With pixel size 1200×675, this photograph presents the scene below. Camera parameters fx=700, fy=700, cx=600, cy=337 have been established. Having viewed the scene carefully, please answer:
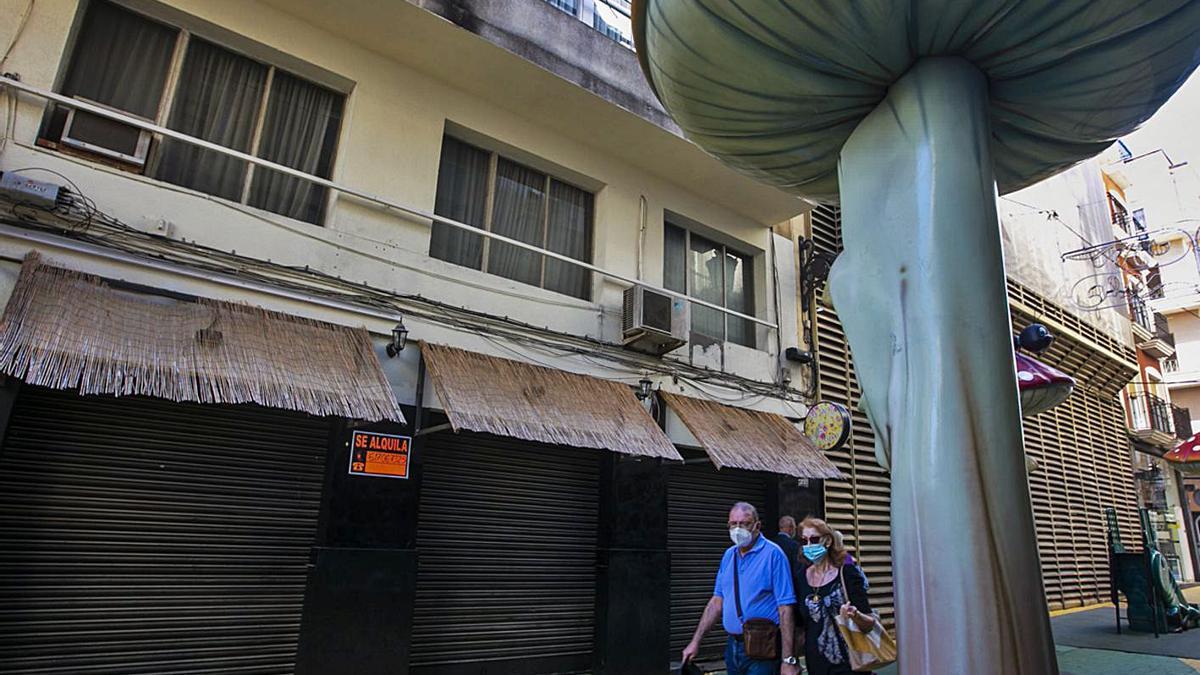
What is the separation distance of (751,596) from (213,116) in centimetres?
654

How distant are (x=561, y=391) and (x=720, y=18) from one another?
558cm

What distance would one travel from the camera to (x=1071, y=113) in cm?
273

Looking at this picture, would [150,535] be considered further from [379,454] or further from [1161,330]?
[1161,330]

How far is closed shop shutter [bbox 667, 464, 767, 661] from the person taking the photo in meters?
8.92

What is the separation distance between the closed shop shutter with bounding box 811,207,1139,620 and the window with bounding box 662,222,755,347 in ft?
4.42

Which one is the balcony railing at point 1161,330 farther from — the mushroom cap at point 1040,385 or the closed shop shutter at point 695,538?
the mushroom cap at point 1040,385

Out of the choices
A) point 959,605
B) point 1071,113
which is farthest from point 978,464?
point 1071,113

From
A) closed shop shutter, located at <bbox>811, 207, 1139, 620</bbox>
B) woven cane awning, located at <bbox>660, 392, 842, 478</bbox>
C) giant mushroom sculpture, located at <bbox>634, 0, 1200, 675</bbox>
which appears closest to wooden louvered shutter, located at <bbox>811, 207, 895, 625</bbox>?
A: closed shop shutter, located at <bbox>811, 207, 1139, 620</bbox>

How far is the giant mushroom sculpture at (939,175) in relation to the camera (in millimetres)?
2111

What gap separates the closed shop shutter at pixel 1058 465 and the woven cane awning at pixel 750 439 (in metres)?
1.39

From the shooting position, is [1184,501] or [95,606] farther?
[1184,501]

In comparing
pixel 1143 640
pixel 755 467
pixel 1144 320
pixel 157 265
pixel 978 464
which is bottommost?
pixel 1143 640

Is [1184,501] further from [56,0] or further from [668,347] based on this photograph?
[56,0]

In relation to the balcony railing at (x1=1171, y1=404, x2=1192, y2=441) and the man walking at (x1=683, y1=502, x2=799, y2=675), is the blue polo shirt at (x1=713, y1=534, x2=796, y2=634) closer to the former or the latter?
the man walking at (x1=683, y1=502, x2=799, y2=675)
